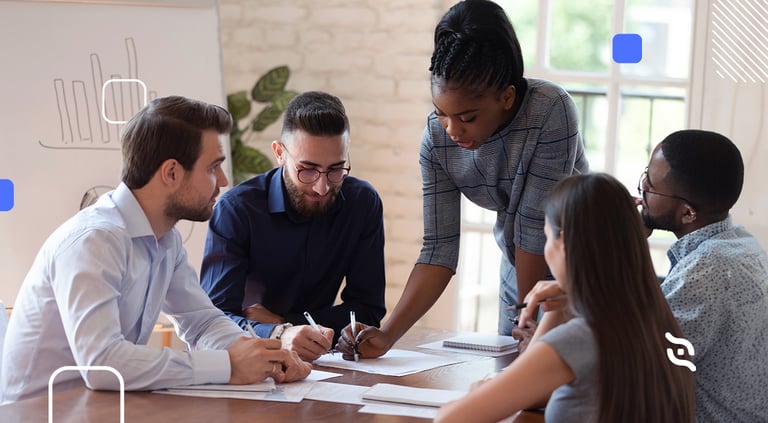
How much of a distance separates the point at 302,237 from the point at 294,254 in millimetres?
53

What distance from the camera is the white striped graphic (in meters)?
3.31

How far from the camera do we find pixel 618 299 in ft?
4.61

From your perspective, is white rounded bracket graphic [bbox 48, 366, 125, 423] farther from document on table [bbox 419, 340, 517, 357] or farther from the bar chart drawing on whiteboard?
the bar chart drawing on whiteboard

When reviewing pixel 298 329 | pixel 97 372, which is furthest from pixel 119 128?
pixel 97 372

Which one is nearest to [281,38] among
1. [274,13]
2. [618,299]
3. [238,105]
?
[274,13]

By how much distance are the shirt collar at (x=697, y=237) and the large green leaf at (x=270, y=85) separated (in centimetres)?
257

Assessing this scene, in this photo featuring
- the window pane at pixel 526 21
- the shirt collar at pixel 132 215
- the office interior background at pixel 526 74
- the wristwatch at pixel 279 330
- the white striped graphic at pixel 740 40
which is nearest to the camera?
the shirt collar at pixel 132 215

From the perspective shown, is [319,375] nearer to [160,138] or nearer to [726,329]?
[160,138]

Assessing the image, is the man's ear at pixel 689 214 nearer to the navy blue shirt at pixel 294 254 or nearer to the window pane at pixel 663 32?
the navy blue shirt at pixel 294 254

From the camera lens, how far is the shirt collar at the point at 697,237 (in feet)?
5.95

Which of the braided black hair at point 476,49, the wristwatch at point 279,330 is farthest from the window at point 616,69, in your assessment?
the wristwatch at point 279,330

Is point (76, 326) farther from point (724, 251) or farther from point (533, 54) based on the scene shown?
point (533, 54)

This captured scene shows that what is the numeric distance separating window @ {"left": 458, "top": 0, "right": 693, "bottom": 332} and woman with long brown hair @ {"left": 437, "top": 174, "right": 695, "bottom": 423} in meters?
2.42

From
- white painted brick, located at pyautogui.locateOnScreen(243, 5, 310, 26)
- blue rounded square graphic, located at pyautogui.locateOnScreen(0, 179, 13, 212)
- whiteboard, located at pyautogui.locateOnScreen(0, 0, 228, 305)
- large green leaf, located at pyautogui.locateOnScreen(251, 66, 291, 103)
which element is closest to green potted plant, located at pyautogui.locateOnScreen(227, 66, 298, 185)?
large green leaf, located at pyautogui.locateOnScreen(251, 66, 291, 103)
